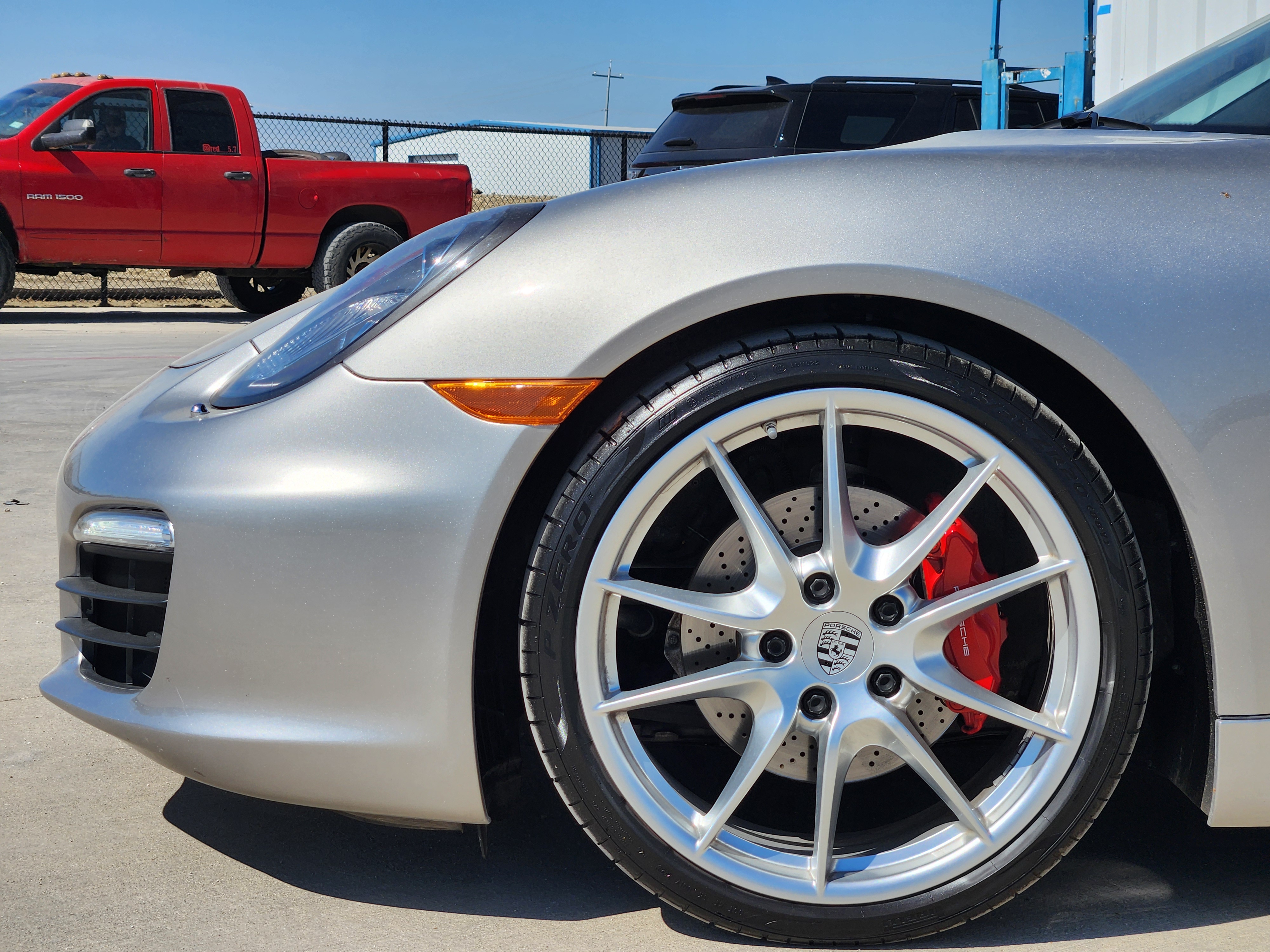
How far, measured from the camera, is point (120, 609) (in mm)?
1717

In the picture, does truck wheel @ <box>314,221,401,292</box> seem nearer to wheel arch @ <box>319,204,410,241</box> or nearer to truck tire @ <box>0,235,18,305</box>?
wheel arch @ <box>319,204,410,241</box>

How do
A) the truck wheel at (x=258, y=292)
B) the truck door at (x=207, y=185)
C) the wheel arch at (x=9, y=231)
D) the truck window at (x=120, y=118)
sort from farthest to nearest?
the truck wheel at (x=258, y=292) → the truck door at (x=207, y=185) → the truck window at (x=120, y=118) → the wheel arch at (x=9, y=231)

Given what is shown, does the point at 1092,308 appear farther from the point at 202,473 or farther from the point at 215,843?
the point at 215,843

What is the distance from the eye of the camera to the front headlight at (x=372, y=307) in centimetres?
158

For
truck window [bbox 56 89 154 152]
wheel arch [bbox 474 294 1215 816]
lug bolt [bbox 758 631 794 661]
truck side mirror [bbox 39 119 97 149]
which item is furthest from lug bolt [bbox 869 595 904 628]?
truck window [bbox 56 89 154 152]

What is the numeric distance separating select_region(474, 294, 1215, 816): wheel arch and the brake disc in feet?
0.84

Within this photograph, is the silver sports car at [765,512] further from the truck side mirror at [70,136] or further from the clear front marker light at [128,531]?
the truck side mirror at [70,136]

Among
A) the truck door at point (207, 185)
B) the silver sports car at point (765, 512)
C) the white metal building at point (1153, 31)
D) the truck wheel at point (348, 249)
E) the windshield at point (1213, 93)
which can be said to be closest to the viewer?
the silver sports car at point (765, 512)

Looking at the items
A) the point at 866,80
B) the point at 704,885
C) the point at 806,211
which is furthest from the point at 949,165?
the point at 866,80

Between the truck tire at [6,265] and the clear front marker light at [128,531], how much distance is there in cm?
940

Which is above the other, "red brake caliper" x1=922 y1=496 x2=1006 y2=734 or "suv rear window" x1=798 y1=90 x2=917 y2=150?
"suv rear window" x1=798 y1=90 x2=917 y2=150

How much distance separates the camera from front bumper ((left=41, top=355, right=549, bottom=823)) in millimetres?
1489

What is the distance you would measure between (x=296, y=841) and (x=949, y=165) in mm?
1472

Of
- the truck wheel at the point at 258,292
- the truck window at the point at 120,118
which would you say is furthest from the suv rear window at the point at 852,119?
the truck wheel at the point at 258,292
